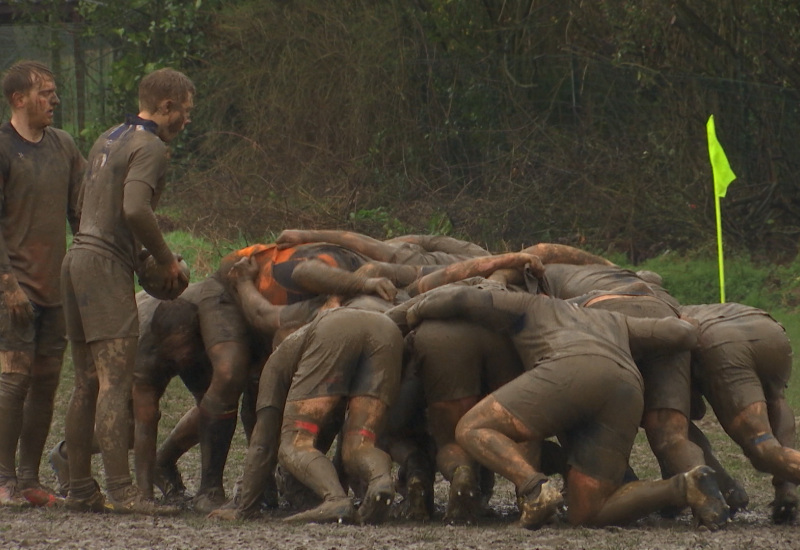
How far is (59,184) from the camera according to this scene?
7.57 m

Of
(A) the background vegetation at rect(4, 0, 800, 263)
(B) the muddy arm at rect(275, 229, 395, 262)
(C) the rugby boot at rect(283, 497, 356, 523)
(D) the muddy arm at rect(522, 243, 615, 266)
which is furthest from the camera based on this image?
(A) the background vegetation at rect(4, 0, 800, 263)

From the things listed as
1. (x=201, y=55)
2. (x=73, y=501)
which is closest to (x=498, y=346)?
(x=73, y=501)

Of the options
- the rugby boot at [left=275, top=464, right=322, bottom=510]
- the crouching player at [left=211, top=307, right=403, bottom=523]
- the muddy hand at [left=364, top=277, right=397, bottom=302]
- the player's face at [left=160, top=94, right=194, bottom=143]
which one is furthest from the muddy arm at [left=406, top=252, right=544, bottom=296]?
the player's face at [left=160, top=94, right=194, bottom=143]

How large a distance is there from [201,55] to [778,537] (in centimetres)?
1436

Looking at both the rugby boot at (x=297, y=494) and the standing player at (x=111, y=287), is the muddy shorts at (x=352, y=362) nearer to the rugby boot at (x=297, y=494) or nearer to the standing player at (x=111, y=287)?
the rugby boot at (x=297, y=494)

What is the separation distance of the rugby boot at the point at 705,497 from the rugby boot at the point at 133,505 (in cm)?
245

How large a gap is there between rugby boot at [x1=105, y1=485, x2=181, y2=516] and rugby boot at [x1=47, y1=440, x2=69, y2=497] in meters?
0.74

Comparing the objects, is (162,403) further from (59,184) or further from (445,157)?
(445,157)

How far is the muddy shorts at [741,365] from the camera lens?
7258mm

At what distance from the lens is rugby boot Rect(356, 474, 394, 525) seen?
662 cm

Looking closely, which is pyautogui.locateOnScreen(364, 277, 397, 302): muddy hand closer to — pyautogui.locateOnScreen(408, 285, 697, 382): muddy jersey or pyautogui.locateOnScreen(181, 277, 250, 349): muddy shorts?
pyautogui.locateOnScreen(408, 285, 697, 382): muddy jersey

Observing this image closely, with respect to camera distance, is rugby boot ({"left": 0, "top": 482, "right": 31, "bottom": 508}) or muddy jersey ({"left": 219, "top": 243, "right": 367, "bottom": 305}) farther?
muddy jersey ({"left": 219, "top": 243, "right": 367, "bottom": 305})

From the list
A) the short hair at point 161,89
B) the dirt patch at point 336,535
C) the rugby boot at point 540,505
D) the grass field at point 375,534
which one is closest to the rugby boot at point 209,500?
the grass field at point 375,534

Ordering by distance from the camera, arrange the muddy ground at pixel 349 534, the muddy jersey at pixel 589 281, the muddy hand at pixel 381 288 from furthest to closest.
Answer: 1. the muddy jersey at pixel 589 281
2. the muddy hand at pixel 381 288
3. the muddy ground at pixel 349 534
